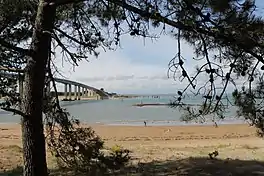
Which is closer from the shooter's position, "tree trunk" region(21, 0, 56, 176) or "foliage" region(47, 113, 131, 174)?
"tree trunk" region(21, 0, 56, 176)

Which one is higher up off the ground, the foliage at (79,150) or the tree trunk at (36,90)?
the tree trunk at (36,90)

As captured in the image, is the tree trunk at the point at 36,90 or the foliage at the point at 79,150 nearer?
the tree trunk at the point at 36,90

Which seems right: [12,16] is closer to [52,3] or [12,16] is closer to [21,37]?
[21,37]

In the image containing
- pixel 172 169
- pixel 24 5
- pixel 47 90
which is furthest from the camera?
pixel 172 169

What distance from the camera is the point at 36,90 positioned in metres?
5.77

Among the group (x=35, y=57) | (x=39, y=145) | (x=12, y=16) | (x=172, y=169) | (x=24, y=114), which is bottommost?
(x=172, y=169)

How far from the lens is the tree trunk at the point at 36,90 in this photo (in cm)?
571

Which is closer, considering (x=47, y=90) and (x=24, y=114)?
(x=24, y=114)

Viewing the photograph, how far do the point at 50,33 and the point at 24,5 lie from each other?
87cm

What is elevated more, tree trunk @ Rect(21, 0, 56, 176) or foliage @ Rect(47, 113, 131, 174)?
tree trunk @ Rect(21, 0, 56, 176)

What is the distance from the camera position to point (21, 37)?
6.80 metres

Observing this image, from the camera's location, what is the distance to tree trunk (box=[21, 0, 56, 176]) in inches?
225

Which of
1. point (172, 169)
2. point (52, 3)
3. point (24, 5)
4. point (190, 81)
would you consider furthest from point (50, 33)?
point (172, 169)

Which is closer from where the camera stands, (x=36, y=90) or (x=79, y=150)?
(x=36, y=90)
